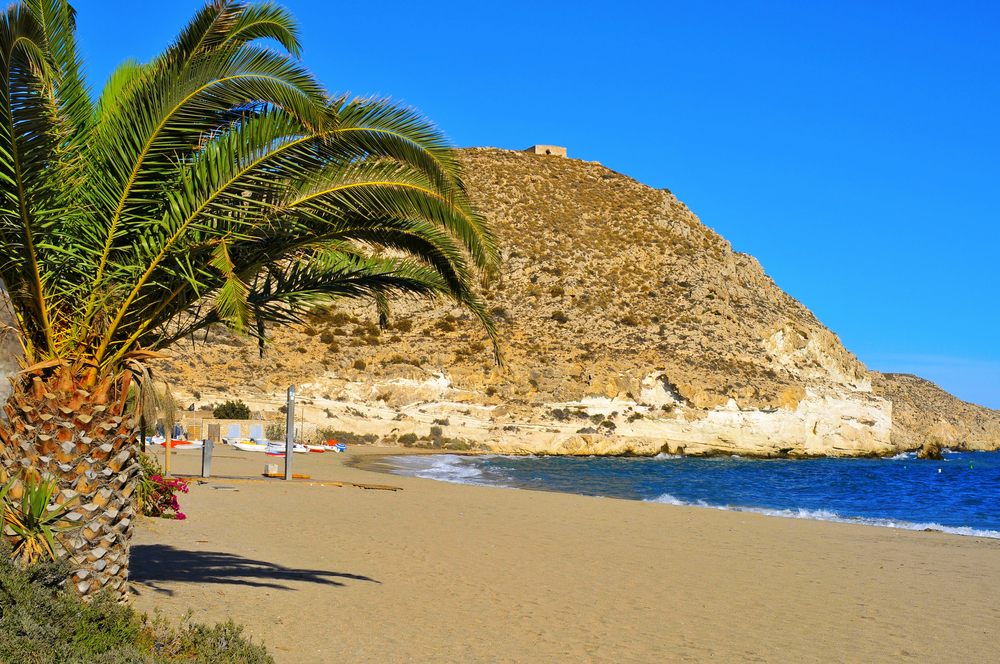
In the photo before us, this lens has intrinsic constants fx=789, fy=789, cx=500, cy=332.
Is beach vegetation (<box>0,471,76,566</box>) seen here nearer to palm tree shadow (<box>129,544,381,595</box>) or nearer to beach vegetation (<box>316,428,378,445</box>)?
palm tree shadow (<box>129,544,381,595</box>)

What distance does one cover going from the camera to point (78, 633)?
4395mm

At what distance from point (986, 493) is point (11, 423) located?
39758 millimetres

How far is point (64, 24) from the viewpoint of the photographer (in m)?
5.86

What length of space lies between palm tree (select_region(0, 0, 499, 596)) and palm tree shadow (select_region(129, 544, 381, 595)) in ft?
8.09

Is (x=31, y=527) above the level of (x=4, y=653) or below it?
above

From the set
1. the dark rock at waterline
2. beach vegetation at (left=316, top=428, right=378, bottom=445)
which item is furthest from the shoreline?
the dark rock at waterline

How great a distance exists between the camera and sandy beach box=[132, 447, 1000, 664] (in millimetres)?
6543

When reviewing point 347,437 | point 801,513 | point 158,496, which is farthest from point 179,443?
point 801,513

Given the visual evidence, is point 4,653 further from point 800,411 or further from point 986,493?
point 800,411

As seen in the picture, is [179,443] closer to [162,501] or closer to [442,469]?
[442,469]

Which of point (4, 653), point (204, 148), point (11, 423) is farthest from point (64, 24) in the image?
point (4, 653)

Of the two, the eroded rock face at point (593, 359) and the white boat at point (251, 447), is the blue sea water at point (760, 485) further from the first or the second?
the white boat at point (251, 447)

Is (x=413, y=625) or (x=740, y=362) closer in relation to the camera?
(x=413, y=625)

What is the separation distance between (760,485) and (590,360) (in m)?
21.7
